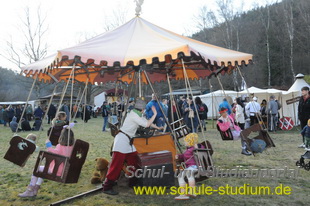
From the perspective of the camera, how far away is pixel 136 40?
5816 mm

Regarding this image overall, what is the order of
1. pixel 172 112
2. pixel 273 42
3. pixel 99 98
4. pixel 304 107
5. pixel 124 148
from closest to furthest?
1. pixel 124 148
2. pixel 304 107
3. pixel 172 112
4. pixel 273 42
5. pixel 99 98

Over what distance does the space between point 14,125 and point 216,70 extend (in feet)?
45.0

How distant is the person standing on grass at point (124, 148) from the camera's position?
5086 mm

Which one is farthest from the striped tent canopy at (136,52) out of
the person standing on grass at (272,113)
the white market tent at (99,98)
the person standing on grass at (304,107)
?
the white market tent at (99,98)

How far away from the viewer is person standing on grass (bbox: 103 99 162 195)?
5.09 m

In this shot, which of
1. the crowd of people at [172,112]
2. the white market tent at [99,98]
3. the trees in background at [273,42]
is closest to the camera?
the crowd of people at [172,112]

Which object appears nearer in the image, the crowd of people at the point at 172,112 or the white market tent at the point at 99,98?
the crowd of people at the point at 172,112

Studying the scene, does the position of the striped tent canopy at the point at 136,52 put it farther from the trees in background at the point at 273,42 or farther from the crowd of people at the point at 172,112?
the trees in background at the point at 273,42

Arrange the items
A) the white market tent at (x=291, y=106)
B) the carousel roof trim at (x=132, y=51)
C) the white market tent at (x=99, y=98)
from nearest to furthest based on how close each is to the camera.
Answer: the carousel roof trim at (x=132, y=51) < the white market tent at (x=291, y=106) < the white market tent at (x=99, y=98)

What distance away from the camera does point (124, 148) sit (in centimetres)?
516

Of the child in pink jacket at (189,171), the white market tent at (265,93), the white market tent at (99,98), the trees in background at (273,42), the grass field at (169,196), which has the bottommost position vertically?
the grass field at (169,196)

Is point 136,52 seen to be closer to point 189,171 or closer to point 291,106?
point 189,171

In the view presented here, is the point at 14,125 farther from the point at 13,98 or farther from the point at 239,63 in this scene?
the point at 13,98

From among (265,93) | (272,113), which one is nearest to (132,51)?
(272,113)
